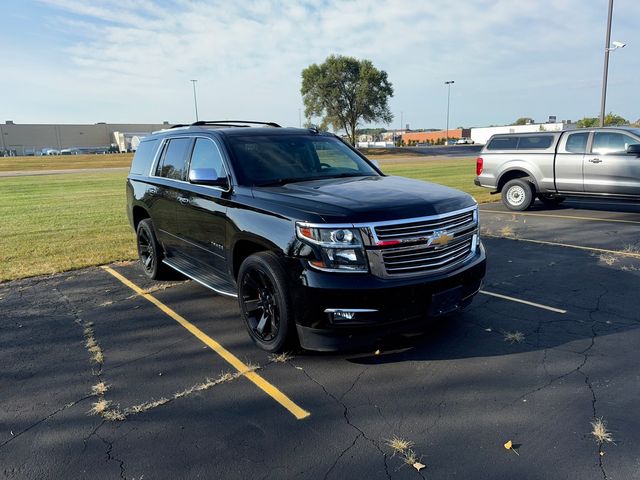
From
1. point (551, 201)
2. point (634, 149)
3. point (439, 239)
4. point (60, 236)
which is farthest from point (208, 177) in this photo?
point (551, 201)

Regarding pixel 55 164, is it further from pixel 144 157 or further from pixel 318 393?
pixel 318 393

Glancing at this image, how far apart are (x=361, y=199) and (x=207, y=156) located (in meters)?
1.95

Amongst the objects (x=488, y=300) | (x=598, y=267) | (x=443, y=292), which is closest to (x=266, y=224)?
(x=443, y=292)

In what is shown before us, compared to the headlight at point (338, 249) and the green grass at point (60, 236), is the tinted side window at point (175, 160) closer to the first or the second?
the headlight at point (338, 249)

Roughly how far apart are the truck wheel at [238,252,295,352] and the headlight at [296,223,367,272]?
1.17 feet

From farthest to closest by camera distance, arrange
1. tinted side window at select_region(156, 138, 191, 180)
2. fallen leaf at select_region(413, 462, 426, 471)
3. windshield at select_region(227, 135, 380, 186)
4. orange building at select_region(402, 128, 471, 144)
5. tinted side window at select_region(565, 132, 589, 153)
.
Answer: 1. orange building at select_region(402, 128, 471, 144)
2. tinted side window at select_region(565, 132, 589, 153)
3. tinted side window at select_region(156, 138, 191, 180)
4. windshield at select_region(227, 135, 380, 186)
5. fallen leaf at select_region(413, 462, 426, 471)

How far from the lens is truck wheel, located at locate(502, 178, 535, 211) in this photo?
11.4 m

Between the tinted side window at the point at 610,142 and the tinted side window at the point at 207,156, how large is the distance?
29.3 feet

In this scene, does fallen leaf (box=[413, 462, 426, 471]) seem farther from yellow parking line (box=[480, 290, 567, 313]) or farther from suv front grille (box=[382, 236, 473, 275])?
yellow parking line (box=[480, 290, 567, 313])

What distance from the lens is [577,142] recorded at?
1062 cm

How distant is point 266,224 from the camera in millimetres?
3854

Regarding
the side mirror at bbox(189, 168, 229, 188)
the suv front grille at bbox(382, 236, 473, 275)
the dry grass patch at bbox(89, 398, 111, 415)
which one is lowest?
the dry grass patch at bbox(89, 398, 111, 415)

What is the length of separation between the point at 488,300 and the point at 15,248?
807 cm

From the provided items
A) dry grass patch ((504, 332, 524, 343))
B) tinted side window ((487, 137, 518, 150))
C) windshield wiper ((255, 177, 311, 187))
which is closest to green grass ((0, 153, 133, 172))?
tinted side window ((487, 137, 518, 150))
